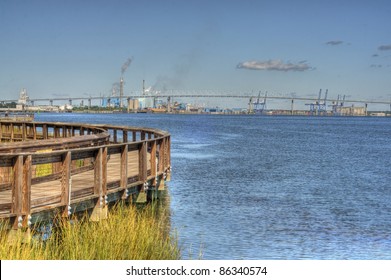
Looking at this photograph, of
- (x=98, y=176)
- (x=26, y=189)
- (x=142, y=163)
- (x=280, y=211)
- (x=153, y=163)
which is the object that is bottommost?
(x=280, y=211)

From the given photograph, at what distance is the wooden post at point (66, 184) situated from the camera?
14.4m

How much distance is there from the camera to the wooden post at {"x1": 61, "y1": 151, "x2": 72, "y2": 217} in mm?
14383

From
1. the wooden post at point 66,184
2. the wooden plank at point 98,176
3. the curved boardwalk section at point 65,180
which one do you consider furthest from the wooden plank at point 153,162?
the wooden post at point 66,184

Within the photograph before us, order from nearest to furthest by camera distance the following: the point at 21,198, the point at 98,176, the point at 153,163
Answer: the point at 21,198 < the point at 98,176 < the point at 153,163

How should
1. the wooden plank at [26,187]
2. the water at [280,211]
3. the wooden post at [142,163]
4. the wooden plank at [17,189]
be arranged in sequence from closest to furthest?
1. the wooden plank at [17,189]
2. the wooden plank at [26,187]
3. the water at [280,211]
4. the wooden post at [142,163]

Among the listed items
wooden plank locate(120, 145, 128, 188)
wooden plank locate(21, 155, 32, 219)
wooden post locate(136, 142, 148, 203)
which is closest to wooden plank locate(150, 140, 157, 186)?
wooden post locate(136, 142, 148, 203)

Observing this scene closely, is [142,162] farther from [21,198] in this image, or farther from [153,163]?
[21,198]

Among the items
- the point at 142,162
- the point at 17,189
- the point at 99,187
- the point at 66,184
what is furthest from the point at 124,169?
the point at 17,189

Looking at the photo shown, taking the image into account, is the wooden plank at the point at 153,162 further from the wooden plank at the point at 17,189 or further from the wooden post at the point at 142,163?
the wooden plank at the point at 17,189

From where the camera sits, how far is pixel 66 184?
1445 centimetres

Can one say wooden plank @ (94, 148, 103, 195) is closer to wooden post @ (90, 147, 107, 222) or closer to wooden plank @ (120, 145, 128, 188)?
wooden post @ (90, 147, 107, 222)

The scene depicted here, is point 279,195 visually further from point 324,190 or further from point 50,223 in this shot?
point 50,223

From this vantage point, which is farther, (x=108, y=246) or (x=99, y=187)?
(x=99, y=187)
